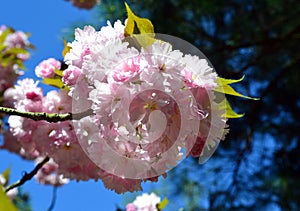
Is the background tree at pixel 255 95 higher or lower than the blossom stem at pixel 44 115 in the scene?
higher

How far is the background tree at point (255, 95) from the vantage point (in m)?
3.40

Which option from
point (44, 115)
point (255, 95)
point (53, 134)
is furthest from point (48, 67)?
point (255, 95)

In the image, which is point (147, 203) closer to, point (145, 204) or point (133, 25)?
point (145, 204)

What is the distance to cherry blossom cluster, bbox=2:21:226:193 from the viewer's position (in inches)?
25.2

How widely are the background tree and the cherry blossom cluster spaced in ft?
7.37

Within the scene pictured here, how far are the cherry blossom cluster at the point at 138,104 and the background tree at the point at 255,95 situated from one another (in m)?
2.25

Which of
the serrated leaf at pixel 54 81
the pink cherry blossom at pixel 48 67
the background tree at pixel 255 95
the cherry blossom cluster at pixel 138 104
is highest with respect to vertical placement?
the background tree at pixel 255 95

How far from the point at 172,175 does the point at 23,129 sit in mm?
3082

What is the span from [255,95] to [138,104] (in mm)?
3222

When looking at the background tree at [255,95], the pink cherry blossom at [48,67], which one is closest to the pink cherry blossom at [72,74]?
the pink cherry blossom at [48,67]

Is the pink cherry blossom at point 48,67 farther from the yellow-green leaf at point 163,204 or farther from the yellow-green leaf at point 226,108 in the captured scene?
the yellow-green leaf at point 163,204

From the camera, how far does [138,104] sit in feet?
2.10

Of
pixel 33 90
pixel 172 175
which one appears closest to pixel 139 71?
pixel 33 90

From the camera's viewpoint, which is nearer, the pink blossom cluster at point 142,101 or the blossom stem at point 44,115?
the pink blossom cluster at point 142,101
